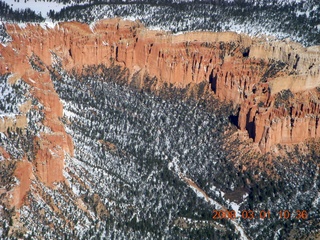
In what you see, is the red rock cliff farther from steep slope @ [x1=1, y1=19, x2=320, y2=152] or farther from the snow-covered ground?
the snow-covered ground

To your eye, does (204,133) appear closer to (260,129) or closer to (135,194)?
(260,129)

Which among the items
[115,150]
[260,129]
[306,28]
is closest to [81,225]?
[115,150]

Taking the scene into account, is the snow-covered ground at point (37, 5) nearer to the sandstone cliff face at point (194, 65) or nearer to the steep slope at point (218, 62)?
the sandstone cliff face at point (194, 65)

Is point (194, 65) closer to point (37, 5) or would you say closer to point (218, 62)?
point (218, 62)
